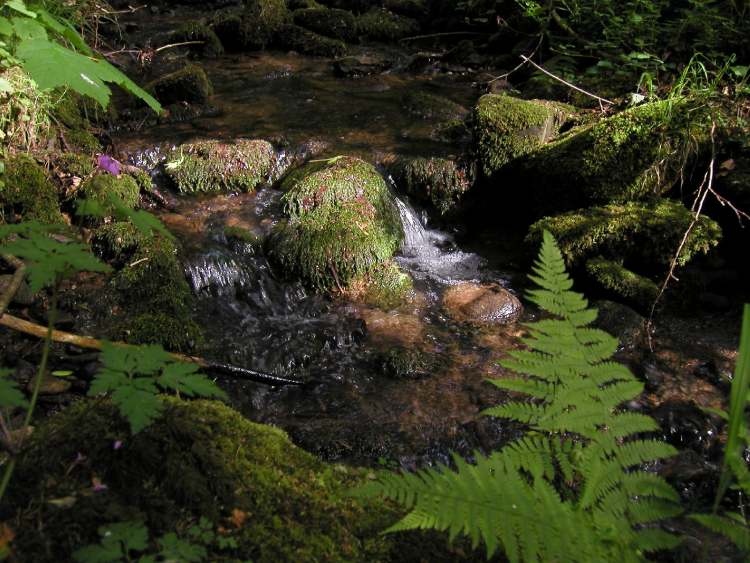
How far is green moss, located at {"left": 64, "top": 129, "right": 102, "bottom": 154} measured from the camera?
543cm

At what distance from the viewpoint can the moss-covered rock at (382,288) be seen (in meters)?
5.06

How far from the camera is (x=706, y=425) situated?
367 centimetres

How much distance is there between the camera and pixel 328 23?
12.6 metres

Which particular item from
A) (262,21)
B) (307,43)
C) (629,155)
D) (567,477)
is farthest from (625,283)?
(262,21)

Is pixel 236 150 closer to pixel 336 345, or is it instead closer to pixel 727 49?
pixel 336 345

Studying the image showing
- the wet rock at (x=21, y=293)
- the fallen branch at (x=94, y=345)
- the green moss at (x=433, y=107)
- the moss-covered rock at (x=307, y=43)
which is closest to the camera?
the fallen branch at (x=94, y=345)

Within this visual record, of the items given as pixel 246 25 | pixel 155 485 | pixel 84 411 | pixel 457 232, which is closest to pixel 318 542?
pixel 155 485

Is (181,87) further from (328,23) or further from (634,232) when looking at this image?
(634,232)

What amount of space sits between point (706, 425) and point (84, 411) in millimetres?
3801

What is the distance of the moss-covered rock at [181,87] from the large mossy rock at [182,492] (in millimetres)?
7216

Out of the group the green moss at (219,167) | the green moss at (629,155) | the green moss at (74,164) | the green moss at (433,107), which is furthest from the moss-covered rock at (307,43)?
the green moss at (74,164)

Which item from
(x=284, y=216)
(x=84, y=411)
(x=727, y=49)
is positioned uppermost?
(x=727, y=49)

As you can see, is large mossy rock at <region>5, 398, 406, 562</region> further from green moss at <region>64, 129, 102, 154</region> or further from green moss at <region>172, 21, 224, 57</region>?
green moss at <region>172, 21, 224, 57</region>

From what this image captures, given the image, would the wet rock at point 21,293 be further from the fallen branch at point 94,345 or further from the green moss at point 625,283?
the green moss at point 625,283
